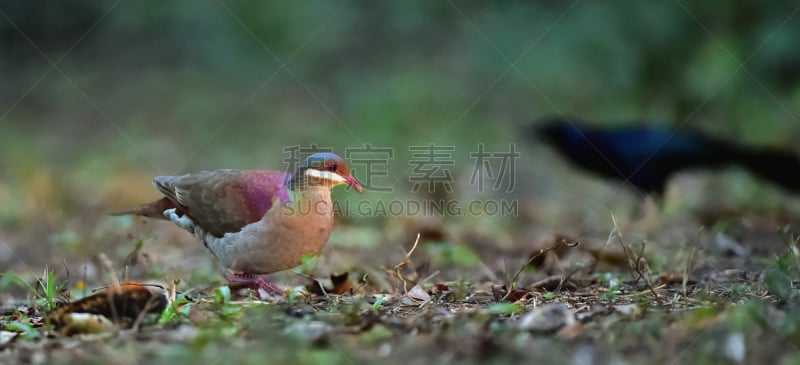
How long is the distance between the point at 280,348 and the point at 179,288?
6.52 ft

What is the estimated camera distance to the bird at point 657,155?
7.40 meters

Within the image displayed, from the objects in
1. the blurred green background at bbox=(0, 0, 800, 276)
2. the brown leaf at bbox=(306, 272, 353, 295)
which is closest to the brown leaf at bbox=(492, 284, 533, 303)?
the brown leaf at bbox=(306, 272, 353, 295)

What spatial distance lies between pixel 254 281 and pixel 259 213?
1.31ft

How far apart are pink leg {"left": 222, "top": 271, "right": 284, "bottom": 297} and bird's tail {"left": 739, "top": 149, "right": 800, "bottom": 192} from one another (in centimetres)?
453

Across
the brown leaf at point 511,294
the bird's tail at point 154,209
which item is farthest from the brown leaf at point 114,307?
the bird's tail at point 154,209

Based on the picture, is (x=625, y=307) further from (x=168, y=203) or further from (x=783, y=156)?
(x=783, y=156)

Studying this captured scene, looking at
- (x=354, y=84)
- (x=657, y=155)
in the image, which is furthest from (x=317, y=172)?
(x=354, y=84)

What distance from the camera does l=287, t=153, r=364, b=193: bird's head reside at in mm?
4961

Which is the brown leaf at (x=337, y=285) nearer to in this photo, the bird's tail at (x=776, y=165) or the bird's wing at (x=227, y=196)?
the bird's wing at (x=227, y=196)

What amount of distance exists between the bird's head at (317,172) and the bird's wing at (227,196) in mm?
85

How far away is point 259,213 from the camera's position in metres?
4.81

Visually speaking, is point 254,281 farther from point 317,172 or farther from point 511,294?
point 511,294

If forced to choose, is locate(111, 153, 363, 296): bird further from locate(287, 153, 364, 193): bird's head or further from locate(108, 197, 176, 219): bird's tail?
locate(108, 197, 176, 219): bird's tail

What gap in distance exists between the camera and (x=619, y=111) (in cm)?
993
